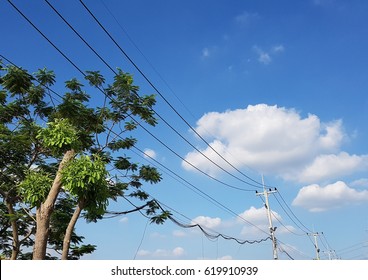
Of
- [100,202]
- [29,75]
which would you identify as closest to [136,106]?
[29,75]

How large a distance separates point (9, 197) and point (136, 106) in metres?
7.91

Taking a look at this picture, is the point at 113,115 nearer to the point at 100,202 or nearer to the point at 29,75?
the point at 29,75

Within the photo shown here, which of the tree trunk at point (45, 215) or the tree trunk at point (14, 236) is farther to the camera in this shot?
the tree trunk at point (14, 236)

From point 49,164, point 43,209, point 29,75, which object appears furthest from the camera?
point 49,164

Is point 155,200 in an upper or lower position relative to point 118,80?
lower

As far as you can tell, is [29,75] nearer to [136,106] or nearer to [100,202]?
[136,106]

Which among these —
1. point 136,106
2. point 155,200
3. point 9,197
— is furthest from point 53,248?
point 136,106

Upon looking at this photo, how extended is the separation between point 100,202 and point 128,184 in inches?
323

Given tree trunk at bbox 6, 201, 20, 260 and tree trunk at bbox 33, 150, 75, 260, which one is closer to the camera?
tree trunk at bbox 33, 150, 75, 260

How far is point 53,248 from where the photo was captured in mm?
21484

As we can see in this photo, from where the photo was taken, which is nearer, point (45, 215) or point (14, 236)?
point (45, 215)
